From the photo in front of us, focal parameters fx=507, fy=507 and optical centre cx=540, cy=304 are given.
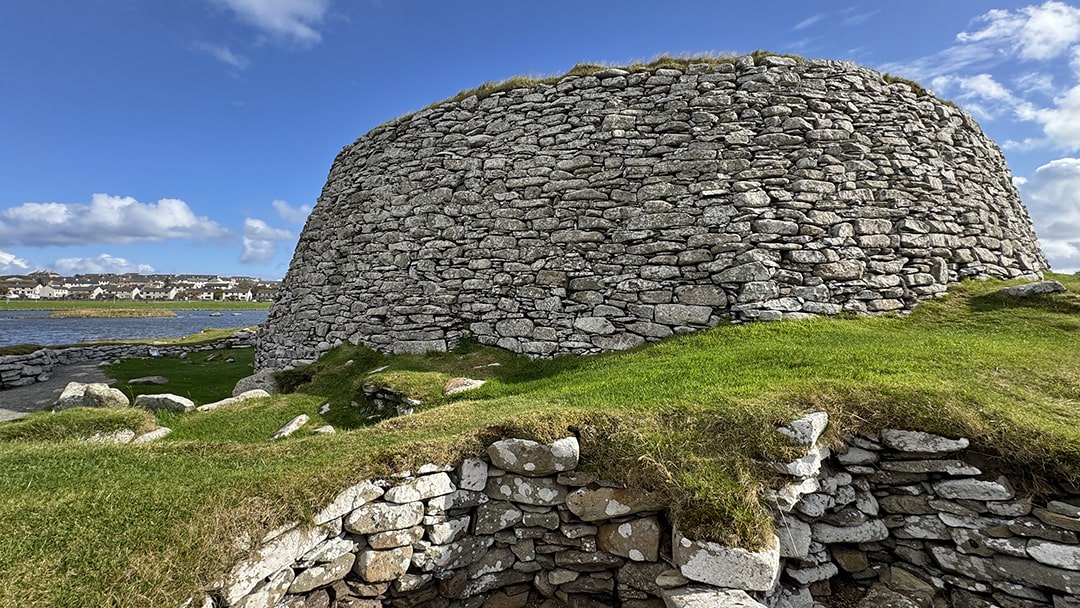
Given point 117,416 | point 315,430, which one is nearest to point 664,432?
point 315,430

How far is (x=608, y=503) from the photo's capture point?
5480 millimetres

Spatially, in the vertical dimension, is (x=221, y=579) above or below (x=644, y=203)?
below

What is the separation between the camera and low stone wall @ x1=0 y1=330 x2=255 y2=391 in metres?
16.9

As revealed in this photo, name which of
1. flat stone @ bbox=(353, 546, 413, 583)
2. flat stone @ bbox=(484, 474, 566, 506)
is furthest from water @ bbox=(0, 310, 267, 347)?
flat stone @ bbox=(484, 474, 566, 506)

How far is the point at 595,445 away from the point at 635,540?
106 centimetres

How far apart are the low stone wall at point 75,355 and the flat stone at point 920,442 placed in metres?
23.4

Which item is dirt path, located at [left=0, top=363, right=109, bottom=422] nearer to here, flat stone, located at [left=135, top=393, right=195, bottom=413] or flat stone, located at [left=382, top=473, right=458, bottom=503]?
flat stone, located at [left=135, top=393, right=195, bottom=413]

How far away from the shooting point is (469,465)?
5.83m

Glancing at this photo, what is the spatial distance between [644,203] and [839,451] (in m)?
7.08

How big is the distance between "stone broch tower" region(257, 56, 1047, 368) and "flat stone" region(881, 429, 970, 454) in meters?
4.73

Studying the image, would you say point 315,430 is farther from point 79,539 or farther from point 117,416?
point 79,539

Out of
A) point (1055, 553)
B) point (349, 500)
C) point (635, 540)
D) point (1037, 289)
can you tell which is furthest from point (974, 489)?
point (1037, 289)

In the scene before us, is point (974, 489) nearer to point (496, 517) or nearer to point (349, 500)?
point (496, 517)

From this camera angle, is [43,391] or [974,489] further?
[43,391]
